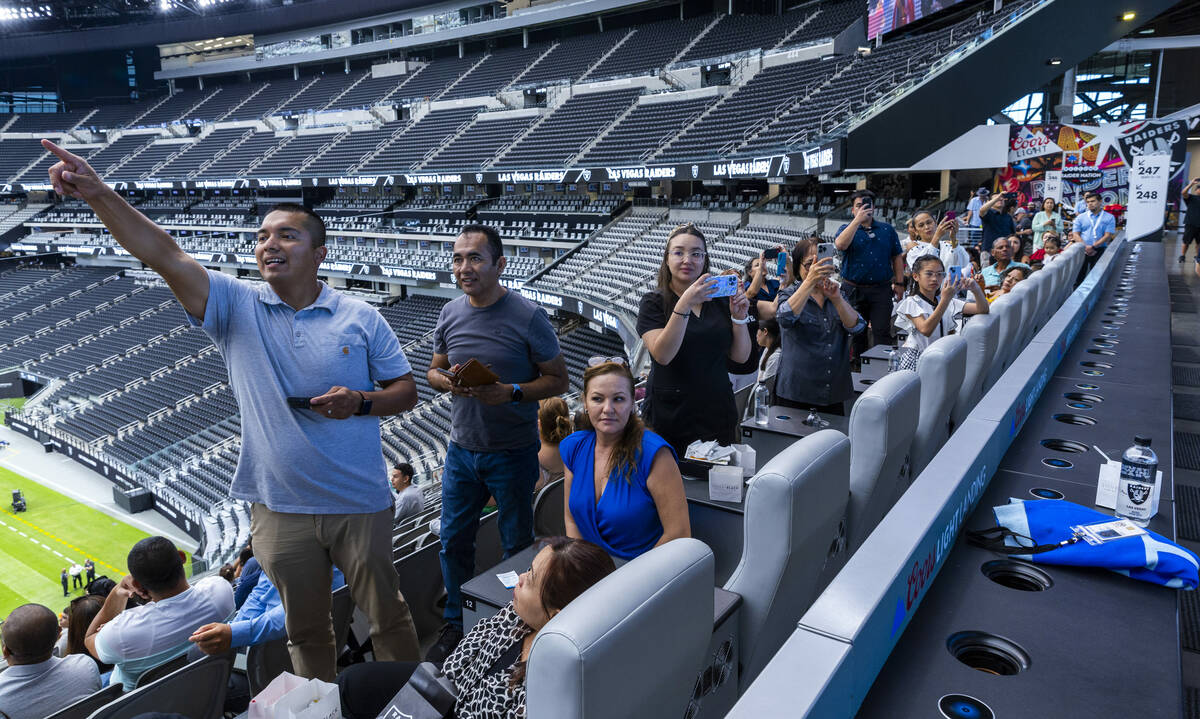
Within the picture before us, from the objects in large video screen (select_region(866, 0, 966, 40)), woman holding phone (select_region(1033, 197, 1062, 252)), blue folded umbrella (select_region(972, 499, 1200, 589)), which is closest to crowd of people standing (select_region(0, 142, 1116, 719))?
blue folded umbrella (select_region(972, 499, 1200, 589))

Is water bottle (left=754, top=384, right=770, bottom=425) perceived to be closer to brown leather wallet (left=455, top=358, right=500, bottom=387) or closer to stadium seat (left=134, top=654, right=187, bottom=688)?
brown leather wallet (left=455, top=358, right=500, bottom=387)

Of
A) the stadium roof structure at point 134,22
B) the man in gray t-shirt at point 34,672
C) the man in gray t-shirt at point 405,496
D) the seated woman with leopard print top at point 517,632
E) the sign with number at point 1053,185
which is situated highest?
the stadium roof structure at point 134,22

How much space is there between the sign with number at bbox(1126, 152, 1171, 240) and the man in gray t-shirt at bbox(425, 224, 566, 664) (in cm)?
1174

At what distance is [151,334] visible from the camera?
29094mm

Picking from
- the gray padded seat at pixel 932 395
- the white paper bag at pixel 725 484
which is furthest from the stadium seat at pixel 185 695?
the gray padded seat at pixel 932 395

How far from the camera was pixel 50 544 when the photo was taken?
1645cm

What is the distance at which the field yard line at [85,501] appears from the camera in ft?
53.9

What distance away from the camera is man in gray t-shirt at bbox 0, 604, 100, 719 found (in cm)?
335

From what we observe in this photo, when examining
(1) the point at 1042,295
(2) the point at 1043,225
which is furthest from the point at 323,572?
(2) the point at 1043,225

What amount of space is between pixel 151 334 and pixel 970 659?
32968mm

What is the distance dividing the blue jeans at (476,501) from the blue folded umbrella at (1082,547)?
6.20ft

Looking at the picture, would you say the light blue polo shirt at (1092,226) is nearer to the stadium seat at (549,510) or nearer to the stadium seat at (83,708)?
the stadium seat at (549,510)

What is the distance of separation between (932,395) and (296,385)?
2.40 m

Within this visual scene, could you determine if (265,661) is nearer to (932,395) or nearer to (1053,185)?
(932,395)
